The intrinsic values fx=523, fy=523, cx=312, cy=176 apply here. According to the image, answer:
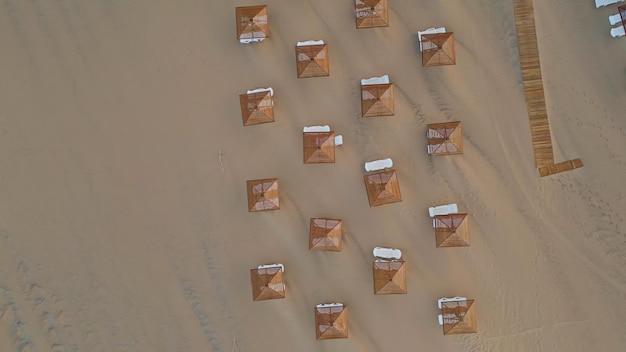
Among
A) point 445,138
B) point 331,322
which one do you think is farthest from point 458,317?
point 445,138

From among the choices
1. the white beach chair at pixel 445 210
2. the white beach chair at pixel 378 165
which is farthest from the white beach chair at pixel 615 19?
the white beach chair at pixel 378 165

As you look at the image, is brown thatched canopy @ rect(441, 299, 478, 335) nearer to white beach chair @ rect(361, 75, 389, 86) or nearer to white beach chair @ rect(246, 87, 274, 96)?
white beach chair @ rect(361, 75, 389, 86)

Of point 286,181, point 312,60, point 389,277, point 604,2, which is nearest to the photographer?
point 389,277

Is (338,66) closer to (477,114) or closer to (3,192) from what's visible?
(477,114)

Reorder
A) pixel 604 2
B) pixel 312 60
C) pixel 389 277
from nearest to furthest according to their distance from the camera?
pixel 389 277
pixel 312 60
pixel 604 2

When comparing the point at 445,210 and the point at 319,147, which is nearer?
the point at 319,147

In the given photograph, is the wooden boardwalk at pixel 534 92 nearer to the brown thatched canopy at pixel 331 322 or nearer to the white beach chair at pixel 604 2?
the white beach chair at pixel 604 2

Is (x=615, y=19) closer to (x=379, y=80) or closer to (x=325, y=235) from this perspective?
(x=379, y=80)
